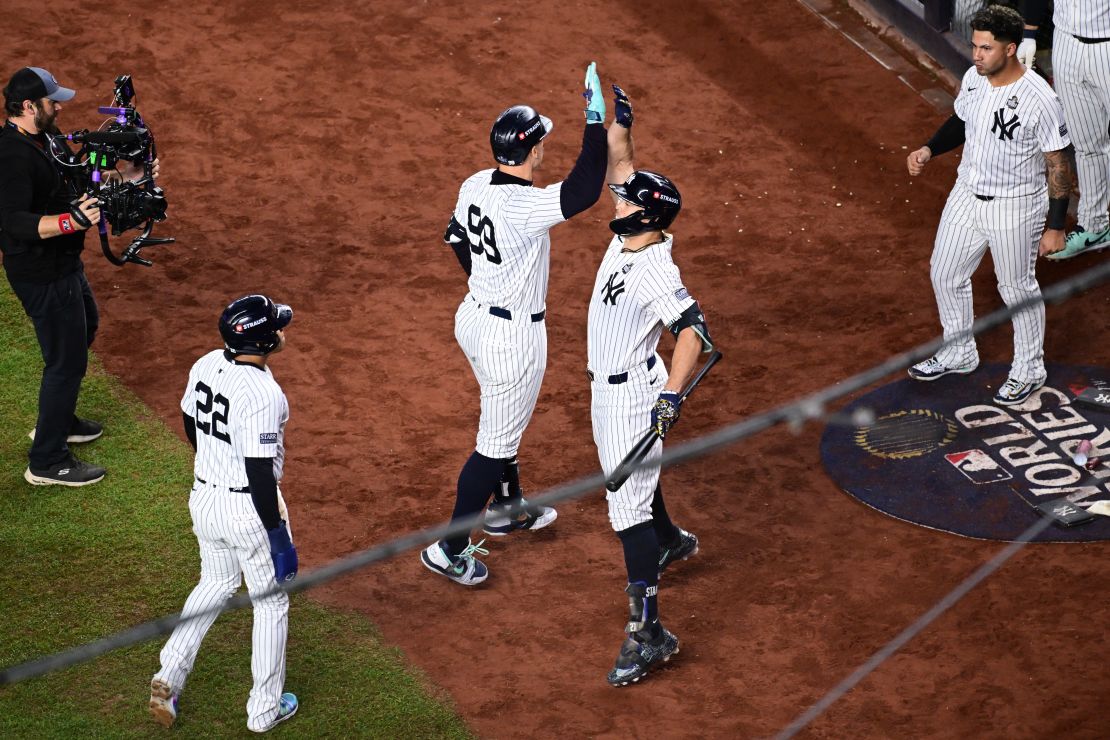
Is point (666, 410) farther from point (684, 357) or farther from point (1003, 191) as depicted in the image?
point (1003, 191)

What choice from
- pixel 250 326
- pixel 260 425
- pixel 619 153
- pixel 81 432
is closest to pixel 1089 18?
pixel 619 153

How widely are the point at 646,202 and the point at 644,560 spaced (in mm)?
1466

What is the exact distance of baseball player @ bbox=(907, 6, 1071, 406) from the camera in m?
Result: 7.25

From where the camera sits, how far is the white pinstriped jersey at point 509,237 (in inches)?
249

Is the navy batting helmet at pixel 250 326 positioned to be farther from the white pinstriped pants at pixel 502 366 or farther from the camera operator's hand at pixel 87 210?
the camera operator's hand at pixel 87 210

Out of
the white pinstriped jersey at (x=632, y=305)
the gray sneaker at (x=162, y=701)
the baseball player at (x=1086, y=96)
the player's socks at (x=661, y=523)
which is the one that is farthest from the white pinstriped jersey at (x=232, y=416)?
the baseball player at (x=1086, y=96)

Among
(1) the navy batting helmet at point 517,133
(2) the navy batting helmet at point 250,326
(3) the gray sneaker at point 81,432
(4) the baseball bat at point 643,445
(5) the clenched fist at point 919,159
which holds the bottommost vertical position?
(3) the gray sneaker at point 81,432

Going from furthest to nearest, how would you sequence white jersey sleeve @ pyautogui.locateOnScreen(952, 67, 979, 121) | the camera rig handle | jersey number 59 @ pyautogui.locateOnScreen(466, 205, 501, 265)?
1. white jersey sleeve @ pyautogui.locateOnScreen(952, 67, 979, 121)
2. the camera rig handle
3. jersey number 59 @ pyautogui.locateOnScreen(466, 205, 501, 265)

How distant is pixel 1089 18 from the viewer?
8.50 meters

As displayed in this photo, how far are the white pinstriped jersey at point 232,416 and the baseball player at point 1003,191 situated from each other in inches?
136

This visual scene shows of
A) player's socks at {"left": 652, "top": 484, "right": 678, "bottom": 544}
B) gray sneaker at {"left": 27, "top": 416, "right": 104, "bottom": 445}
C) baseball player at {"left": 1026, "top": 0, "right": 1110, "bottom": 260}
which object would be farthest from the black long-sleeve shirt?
baseball player at {"left": 1026, "top": 0, "right": 1110, "bottom": 260}

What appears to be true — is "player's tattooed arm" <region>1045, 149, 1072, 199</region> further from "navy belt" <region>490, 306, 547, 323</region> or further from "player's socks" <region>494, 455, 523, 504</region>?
"player's socks" <region>494, 455, 523, 504</region>

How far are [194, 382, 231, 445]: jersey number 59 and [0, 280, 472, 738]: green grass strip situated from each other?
1210 millimetres

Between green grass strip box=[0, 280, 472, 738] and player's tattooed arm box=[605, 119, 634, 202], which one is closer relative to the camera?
green grass strip box=[0, 280, 472, 738]
